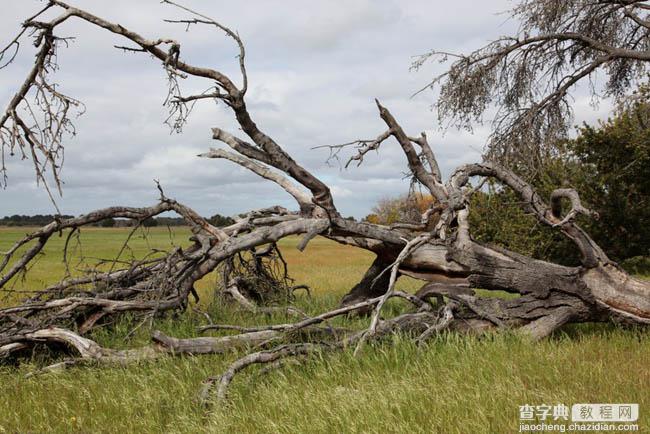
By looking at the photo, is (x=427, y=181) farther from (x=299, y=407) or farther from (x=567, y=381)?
(x=299, y=407)

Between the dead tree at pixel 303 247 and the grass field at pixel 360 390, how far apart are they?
258 mm

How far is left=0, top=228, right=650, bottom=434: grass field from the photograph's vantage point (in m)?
4.15

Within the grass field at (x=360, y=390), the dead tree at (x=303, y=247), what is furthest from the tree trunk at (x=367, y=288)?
the grass field at (x=360, y=390)

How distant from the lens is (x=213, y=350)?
5.88 metres

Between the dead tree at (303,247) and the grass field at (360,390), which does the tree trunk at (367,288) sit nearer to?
the dead tree at (303,247)

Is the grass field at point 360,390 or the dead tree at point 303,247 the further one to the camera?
the dead tree at point 303,247

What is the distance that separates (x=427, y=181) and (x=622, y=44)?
887 cm

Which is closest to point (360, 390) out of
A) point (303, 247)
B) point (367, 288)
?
point (303, 247)

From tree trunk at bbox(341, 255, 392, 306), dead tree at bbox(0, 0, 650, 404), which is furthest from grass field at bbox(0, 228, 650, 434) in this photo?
tree trunk at bbox(341, 255, 392, 306)

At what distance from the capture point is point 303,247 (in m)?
6.13

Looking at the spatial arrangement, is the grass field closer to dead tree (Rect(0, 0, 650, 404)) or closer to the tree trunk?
dead tree (Rect(0, 0, 650, 404))

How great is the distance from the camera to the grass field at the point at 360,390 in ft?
13.6

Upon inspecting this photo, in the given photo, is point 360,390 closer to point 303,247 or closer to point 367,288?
point 303,247

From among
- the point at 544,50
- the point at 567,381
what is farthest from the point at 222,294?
the point at 544,50
